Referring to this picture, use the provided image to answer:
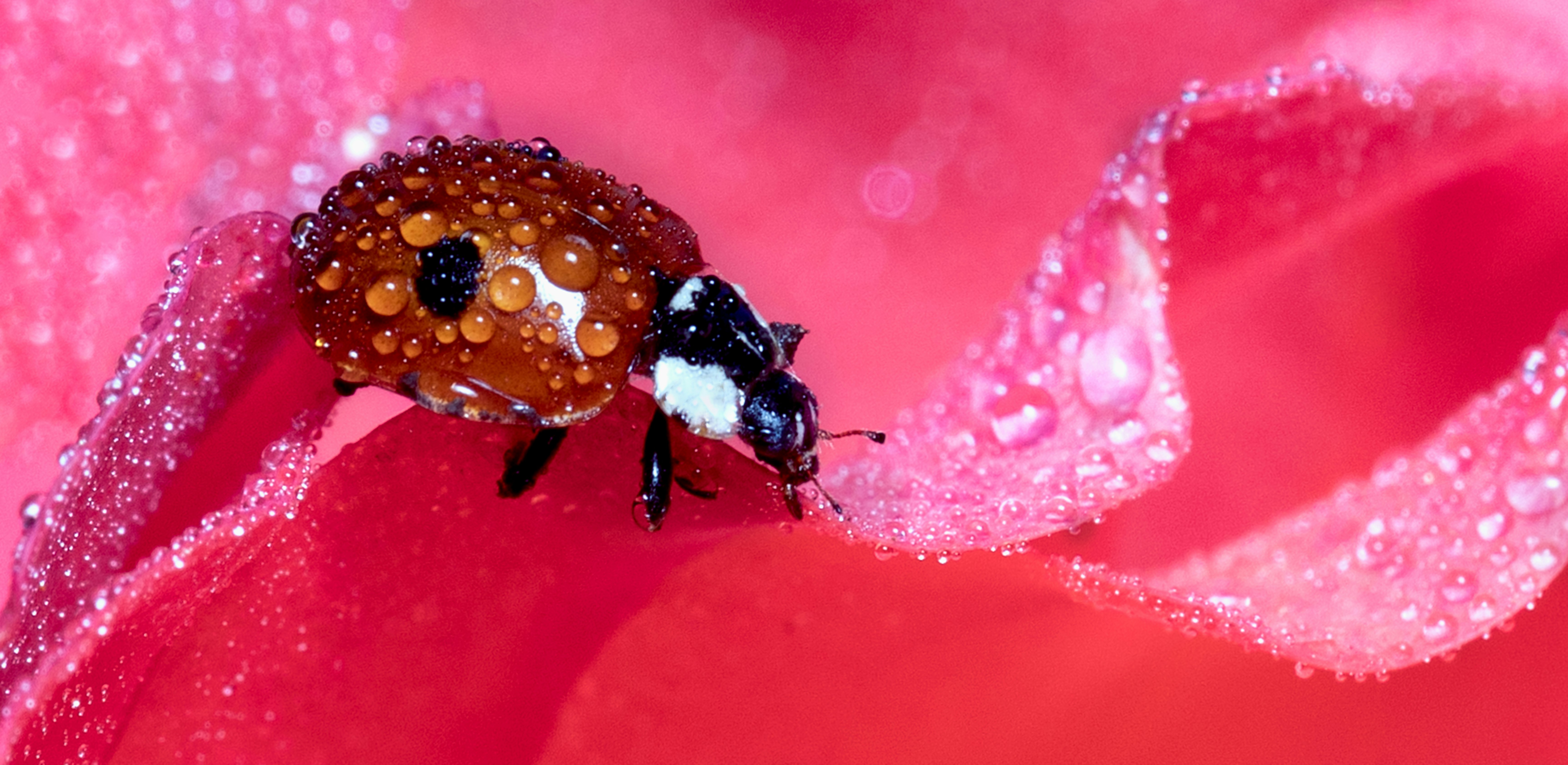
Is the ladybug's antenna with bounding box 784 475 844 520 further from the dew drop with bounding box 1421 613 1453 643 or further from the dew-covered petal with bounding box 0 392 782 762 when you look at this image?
the dew drop with bounding box 1421 613 1453 643

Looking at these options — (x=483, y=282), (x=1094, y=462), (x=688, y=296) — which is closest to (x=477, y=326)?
(x=483, y=282)

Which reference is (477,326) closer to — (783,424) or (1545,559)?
(783,424)

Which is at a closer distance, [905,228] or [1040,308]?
[1040,308]

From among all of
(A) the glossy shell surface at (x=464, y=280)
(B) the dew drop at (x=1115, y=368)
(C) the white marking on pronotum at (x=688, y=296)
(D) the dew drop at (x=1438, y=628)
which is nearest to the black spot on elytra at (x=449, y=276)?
(A) the glossy shell surface at (x=464, y=280)

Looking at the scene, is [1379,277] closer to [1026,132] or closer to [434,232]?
[1026,132]

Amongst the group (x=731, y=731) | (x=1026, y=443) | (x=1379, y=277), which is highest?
(x=1379, y=277)

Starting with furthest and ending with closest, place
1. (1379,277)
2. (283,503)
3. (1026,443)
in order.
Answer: (1379,277)
(1026,443)
(283,503)

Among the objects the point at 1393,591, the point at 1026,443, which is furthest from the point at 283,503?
the point at 1393,591

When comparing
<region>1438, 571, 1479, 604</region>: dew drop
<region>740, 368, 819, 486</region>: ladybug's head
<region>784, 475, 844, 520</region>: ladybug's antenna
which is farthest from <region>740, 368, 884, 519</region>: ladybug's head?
<region>1438, 571, 1479, 604</region>: dew drop
